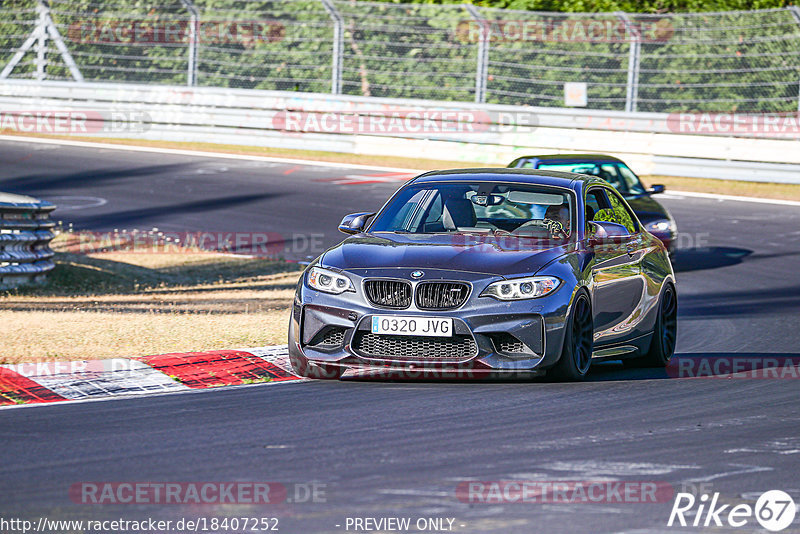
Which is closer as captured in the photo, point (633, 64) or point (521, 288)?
point (521, 288)

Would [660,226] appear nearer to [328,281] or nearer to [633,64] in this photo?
[328,281]

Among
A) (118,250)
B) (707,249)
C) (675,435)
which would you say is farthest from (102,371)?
(707,249)

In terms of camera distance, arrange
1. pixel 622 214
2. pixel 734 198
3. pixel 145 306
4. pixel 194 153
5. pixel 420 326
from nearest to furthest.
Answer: pixel 420 326
pixel 622 214
pixel 145 306
pixel 734 198
pixel 194 153

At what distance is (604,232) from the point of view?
895 cm

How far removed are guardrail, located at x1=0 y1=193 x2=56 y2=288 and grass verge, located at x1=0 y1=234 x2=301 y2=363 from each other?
0.58ft

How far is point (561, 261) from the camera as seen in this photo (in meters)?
8.41

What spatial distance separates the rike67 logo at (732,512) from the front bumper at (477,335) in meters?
2.55

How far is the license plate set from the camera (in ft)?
26.1

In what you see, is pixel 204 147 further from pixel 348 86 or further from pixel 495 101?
pixel 495 101

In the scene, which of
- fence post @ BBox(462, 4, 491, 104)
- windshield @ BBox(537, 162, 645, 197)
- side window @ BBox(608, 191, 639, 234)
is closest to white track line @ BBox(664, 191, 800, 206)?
fence post @ BBox(462, 4, 491, 104)

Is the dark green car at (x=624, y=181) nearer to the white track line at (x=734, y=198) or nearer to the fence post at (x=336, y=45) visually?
the white track line at (x=734, y=198)

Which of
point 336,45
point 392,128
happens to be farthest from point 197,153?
point 392,128

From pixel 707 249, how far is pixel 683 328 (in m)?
6.20

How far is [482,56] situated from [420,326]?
62.4 feet
